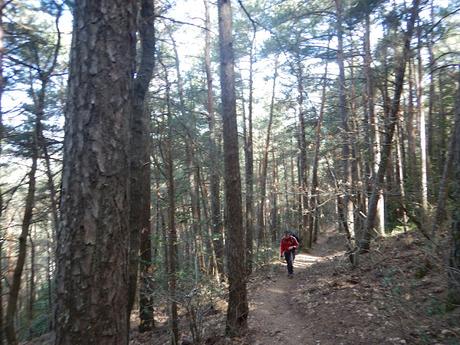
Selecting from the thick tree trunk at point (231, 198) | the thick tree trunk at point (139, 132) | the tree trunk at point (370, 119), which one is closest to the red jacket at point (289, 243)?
the tree trunk at point (370, 119)

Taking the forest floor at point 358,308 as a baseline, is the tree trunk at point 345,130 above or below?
above

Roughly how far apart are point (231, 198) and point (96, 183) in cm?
586

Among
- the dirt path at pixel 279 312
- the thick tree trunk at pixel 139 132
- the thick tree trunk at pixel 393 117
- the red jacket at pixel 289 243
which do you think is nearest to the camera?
the thick tree trunk at pixel 139 132

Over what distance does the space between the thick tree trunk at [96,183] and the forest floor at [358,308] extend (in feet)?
12.6

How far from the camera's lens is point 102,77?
209 centimetres

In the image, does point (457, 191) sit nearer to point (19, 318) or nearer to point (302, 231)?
point (302, 231)

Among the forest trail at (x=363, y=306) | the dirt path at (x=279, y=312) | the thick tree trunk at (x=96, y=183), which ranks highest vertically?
the thick tree trunk at (x=96, y=183)

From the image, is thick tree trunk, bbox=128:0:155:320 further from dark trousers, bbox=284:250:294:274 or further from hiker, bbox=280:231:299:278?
dark trousers, bbox=284:250:294:274

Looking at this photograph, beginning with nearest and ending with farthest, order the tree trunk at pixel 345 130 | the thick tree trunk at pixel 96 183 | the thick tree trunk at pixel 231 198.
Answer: the thick tree trunk at pixel 96 183 → the thick tree trunk at pixel 231 198 → the tree trunk at pixel 345 130

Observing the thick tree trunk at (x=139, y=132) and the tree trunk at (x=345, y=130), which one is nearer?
the thick tree trunk at (x=139, y=132)

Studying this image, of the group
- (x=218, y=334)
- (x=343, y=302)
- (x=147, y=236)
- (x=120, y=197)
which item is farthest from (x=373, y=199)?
(x=120, y=197)

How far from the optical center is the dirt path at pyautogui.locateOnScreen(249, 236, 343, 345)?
24.8 ft

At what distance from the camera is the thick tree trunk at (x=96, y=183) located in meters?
1.92

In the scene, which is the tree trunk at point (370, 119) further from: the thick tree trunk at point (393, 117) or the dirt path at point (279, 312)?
the dirt path at point (279, 312)
